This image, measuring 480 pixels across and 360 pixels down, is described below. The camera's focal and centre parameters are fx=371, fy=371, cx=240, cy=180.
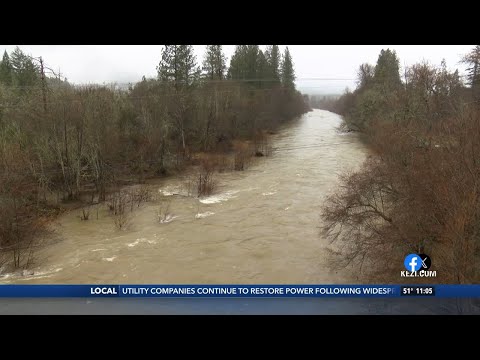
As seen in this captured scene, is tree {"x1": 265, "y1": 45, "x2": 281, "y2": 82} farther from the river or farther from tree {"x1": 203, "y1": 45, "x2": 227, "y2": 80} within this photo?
the river

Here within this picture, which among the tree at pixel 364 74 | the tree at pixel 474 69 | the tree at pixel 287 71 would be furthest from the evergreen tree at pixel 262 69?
the tree at pixel 474 69

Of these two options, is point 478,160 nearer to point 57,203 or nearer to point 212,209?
point 212,209

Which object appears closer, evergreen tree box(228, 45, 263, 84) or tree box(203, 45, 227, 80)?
tree box(203, 45, 227, 80)

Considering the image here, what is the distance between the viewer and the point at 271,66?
5716 cm

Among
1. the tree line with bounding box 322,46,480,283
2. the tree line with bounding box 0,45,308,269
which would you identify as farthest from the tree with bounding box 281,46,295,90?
the tree line with bounding box 322,46,480,283

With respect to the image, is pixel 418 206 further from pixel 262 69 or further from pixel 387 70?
pixel 262 69

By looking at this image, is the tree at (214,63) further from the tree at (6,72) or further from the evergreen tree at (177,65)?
the tree at (6,72)

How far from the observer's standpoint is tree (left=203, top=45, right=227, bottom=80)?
42184mm

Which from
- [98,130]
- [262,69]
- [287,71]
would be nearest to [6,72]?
[98,130]

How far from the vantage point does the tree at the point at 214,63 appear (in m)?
42.2

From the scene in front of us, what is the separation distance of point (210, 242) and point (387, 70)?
121 ft

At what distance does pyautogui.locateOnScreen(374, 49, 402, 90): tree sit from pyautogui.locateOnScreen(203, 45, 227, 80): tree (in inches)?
690

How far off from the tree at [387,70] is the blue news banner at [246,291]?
3408 centimetres

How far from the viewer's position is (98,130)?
69.6 ft
